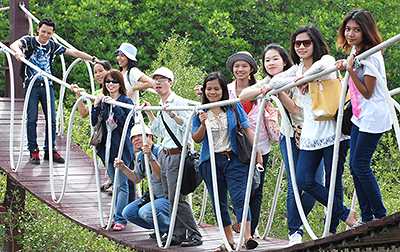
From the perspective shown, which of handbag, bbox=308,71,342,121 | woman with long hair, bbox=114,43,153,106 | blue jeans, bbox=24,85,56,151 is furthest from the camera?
blue jeans, bbox=24,85,56,151

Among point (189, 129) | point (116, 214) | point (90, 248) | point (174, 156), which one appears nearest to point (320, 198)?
point (189, 129)

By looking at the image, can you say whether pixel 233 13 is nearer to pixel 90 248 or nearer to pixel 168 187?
pixel 90 248

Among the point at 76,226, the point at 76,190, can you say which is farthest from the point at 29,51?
the point at 76,226

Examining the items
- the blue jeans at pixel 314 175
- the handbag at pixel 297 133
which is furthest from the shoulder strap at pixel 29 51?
the blue jeans at pixel 314 175

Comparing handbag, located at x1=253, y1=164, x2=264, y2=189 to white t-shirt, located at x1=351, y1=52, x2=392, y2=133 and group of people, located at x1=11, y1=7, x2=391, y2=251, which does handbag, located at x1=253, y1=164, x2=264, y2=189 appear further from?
white t-shirt, located at x1=351, y1=52, x2=392, y2=133

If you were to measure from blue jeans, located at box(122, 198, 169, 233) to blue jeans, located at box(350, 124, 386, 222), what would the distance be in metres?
1.56

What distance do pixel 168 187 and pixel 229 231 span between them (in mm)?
551

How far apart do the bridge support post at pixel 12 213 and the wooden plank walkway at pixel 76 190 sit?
88 centimetres

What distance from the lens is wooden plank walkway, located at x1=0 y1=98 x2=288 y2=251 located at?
385 centimetres

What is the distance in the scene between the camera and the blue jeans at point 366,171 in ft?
8.46

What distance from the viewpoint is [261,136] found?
366 cm

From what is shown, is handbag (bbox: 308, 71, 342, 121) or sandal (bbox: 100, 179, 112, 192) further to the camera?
sandal (bbox: 100, 179, 112, 192)

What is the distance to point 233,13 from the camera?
1183 cm

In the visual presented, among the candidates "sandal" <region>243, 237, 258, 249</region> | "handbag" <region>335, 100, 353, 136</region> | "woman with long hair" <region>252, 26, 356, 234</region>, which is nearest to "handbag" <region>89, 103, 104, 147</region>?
"sandal" <region>243, 237, 258, 249</region>
